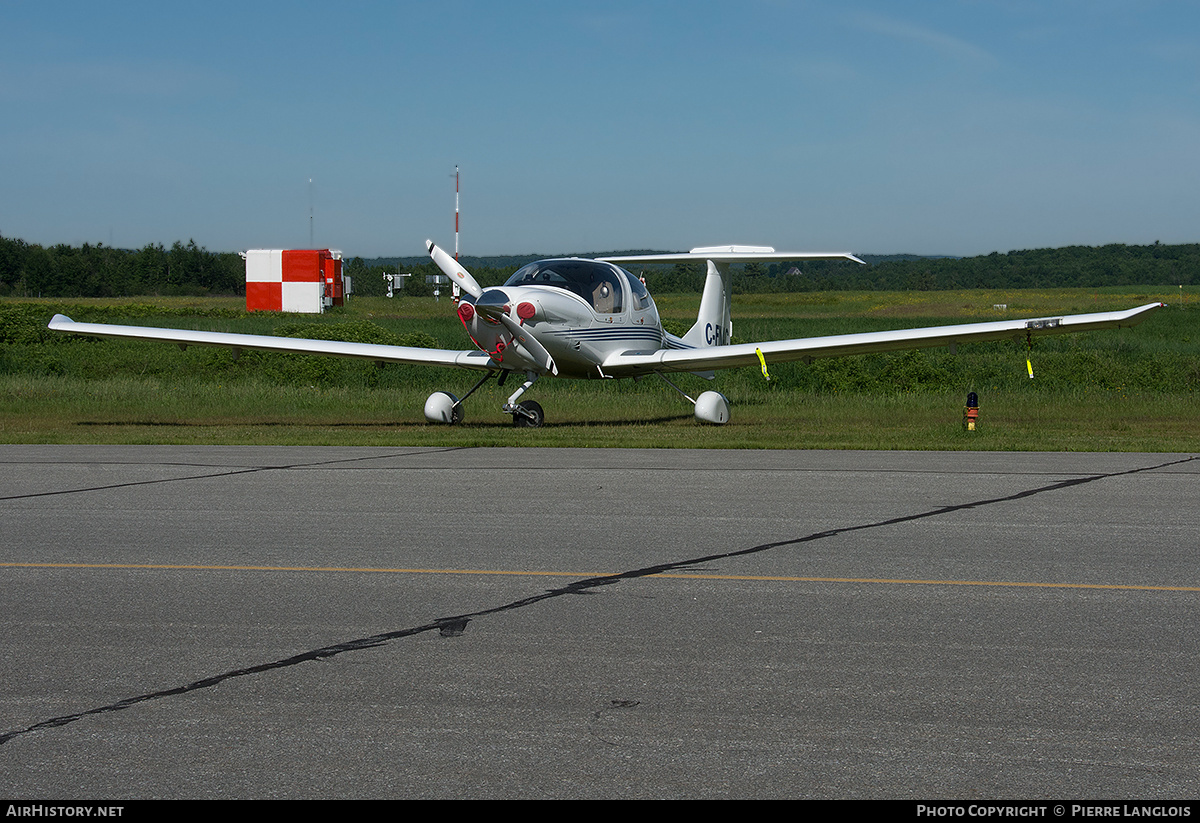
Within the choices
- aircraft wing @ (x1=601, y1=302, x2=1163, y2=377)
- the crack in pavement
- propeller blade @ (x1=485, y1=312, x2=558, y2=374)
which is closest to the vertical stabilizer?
aircraft wing @ (x1=601, y1=302, x2=1163, y2=377)

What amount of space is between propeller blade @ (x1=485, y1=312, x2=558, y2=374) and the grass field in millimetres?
1076

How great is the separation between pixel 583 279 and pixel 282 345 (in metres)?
5.02

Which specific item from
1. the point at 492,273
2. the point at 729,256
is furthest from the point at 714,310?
the point at 492,273

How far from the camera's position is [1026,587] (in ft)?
23.2

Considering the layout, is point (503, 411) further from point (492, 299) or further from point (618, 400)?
point (618, 400)

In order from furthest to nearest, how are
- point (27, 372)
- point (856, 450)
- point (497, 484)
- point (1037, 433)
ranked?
point (27, 372) < point (1037, 433) < point (856, 450) < point (497, 484)

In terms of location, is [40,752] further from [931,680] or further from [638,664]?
[931,680]

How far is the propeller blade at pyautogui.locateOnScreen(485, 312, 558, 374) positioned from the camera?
707 inches

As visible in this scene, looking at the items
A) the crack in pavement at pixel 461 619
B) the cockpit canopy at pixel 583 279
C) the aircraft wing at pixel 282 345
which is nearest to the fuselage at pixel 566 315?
the cockpit canopy at pixel 583 279

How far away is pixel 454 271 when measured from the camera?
18.6 metres

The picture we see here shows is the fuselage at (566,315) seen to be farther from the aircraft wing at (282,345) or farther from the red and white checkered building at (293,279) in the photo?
the red and white checkered building at (293,279)

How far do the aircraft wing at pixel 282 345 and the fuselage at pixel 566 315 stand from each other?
1.02 metres

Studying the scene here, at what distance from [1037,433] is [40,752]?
1605 cm
